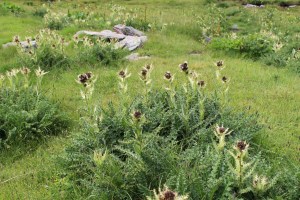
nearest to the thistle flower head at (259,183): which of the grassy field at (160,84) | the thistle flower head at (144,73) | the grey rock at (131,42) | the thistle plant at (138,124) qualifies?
the thistle plant at (138,124)

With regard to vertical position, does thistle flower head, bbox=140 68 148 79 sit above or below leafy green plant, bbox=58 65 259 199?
above

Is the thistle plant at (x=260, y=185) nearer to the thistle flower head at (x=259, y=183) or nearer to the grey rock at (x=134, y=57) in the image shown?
the thistle flower head at (x=259, y=183)

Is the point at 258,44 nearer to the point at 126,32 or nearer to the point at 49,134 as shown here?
the point at 126,32

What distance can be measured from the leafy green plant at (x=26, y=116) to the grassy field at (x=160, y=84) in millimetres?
198

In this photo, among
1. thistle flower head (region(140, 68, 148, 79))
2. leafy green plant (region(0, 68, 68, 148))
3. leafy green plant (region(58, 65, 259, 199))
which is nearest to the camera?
leafy green plant (region(58, 65, 259, 199))

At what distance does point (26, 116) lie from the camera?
641cm

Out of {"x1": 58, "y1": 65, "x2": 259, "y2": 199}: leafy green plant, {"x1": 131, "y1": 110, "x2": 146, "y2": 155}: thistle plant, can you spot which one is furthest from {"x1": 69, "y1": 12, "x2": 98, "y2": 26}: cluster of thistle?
{"x1": 131, "y1": 110, "x2": 146, "y2": 155}: thistle plant

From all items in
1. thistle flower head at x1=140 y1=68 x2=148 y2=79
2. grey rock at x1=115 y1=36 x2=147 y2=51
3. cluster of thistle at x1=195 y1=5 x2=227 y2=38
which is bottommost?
cluster of thistle at x1=195 y1=5 x2=227 y2=38

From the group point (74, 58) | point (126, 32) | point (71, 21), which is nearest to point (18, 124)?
point (74, 58)

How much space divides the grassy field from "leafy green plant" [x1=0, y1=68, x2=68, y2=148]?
20 centimetres

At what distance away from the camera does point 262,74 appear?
9.92 metres

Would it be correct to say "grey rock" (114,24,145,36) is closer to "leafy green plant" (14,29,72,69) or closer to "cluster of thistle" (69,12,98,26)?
"cluster of thistle" (69,12,98,26)

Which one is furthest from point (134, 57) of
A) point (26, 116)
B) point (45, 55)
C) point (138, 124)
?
point (138, 124)

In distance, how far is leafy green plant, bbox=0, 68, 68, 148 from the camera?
6281 millimetres
